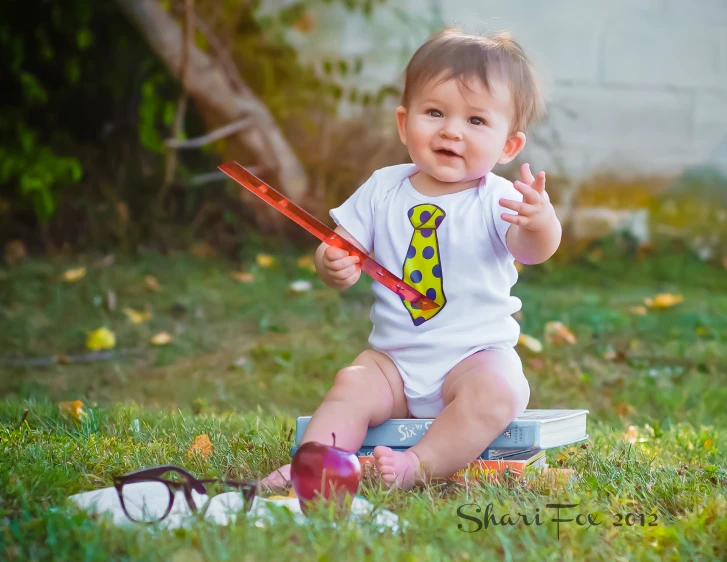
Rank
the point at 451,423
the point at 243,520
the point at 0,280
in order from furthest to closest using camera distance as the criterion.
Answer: the point at 0,280 < the point at 451,423 < the point at 243,520

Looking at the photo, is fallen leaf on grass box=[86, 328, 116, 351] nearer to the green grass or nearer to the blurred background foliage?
the green grass

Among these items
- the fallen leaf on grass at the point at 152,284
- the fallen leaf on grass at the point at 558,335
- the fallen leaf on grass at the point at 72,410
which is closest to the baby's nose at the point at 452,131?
the fallen leaf on grass at the point at 72,410

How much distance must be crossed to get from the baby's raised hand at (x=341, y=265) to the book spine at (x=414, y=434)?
0.32 m

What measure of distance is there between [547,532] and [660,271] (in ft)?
14.0

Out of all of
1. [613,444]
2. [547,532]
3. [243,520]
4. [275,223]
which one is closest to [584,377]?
[613,444]

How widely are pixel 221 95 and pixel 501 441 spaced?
3.73 m

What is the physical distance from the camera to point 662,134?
6.05 meters

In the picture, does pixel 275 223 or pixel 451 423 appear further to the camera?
pixel 275 223

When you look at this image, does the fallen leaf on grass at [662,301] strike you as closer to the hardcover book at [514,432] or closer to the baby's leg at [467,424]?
the hardcover book at [514,432]

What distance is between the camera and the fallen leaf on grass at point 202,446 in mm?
2065

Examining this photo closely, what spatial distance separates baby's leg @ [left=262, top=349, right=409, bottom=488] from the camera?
1940 millimetres

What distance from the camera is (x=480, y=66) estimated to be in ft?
6.66

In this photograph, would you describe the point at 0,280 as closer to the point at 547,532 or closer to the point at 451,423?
the point at 451,423

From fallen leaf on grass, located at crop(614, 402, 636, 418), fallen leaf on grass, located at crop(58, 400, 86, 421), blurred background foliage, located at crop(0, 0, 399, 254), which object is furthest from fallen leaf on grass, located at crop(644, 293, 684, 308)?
fallen leaf on grass, located at crop(58, 400, 86, 421)
